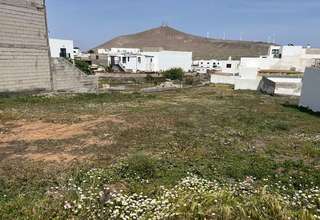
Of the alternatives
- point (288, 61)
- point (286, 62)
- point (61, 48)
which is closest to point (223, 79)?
point (286, 62)

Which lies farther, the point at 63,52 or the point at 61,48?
the point at 63,52

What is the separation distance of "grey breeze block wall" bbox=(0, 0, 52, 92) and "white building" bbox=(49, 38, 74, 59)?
81.2 ft

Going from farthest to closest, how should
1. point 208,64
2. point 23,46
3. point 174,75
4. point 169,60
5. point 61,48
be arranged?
point 208,64, point 169,60, point 61,48, point 174,75, point 23,46

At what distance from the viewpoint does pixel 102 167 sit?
846 centimetres

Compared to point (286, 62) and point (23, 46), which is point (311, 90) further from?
point (286, 62)

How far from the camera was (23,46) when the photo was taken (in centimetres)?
Answer: 2294

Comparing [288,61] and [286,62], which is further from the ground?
[288,61]

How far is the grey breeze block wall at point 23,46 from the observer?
70.8 ft


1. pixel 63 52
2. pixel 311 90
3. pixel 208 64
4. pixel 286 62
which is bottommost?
pixel 208 64

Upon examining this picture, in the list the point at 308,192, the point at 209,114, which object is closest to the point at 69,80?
the point at 209,114

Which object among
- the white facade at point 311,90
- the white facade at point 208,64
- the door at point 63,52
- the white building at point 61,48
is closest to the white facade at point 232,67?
the white facade at point 208,64

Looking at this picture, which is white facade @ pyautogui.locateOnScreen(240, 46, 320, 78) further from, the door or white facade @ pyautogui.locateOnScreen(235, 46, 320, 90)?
the door

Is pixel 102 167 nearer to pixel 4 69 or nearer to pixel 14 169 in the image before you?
pixel 14 169

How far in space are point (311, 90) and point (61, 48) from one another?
41.3 metres
